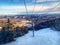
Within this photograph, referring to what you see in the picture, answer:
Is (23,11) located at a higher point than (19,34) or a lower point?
higher

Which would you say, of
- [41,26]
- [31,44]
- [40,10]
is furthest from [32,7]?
[31,44]

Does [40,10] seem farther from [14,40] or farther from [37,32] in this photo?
[14,40]

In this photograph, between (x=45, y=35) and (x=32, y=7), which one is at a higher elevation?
(x=32, y=7)

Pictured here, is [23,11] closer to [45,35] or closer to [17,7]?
[17,7]

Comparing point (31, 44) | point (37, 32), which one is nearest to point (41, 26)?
point (37, 32)

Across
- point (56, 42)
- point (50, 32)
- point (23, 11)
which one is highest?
point (23, 11)
